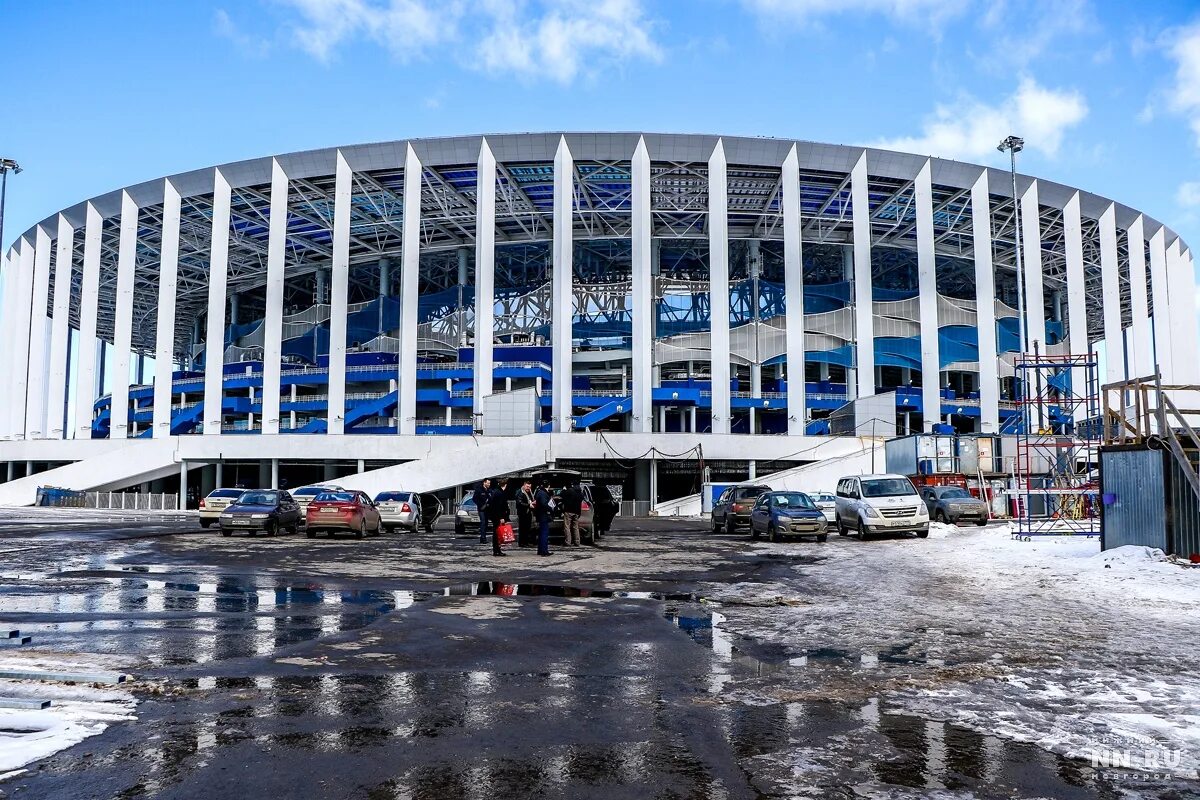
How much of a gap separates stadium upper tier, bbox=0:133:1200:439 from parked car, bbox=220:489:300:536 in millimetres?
23842

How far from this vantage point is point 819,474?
44688mm

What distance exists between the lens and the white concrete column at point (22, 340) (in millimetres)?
67812

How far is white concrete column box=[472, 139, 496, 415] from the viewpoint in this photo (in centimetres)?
5178

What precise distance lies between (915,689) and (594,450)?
4105cm

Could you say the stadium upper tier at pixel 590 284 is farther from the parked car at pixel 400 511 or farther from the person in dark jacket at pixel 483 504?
the person in dark jacket at pixel 483 504

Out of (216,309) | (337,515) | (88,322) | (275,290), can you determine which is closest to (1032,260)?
(275,290)

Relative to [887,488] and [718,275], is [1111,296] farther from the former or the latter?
[887,488]

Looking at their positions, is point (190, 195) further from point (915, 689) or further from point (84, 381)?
point (915, 689)

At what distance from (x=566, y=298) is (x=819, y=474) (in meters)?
17.6

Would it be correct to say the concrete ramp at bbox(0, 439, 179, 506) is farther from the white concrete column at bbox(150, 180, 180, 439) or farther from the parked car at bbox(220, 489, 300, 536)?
the parked car at bbox(220, 489, 300, 536)

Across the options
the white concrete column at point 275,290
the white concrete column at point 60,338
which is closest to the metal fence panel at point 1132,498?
the white concrete column at point 275,290

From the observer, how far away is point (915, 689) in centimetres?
650

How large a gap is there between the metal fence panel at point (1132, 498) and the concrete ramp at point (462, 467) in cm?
3205

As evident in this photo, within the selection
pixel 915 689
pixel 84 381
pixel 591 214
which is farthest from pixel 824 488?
pixel 84 381
